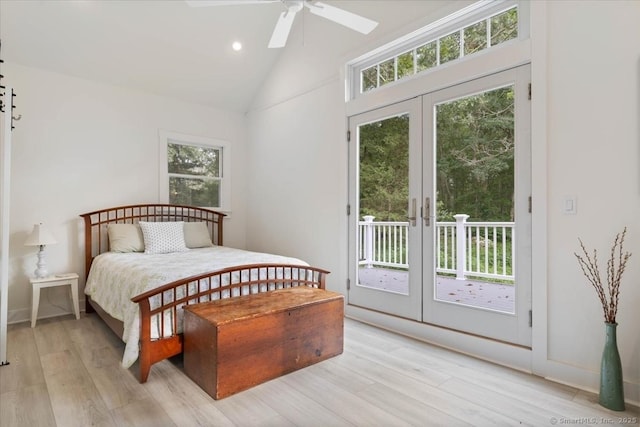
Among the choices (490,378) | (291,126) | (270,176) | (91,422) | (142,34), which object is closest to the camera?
(91,422)

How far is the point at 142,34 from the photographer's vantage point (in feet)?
12.7

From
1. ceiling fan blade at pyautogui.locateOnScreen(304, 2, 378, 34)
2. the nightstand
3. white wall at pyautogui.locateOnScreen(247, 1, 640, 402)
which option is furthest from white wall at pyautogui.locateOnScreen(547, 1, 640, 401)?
the nightstand

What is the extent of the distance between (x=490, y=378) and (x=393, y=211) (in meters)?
1.61

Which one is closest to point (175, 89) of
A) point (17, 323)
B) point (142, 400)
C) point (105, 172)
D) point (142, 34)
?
point (142, 34)

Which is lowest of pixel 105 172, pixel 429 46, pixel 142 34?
pixel 105 172

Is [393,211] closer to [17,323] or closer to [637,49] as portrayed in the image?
[637,49]

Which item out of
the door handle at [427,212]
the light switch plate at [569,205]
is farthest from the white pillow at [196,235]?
the light switch plate at [569,205]

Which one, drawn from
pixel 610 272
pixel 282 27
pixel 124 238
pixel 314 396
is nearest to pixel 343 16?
pixel 282 27

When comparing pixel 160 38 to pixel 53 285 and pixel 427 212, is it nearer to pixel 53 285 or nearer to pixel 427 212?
pixel 53 285

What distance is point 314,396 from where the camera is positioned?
208 centimetres

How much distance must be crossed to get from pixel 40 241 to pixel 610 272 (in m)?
4.60

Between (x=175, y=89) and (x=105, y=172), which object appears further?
(x=175, y=89)

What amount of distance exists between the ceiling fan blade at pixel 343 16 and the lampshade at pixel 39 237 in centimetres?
323

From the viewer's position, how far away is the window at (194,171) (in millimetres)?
4609
